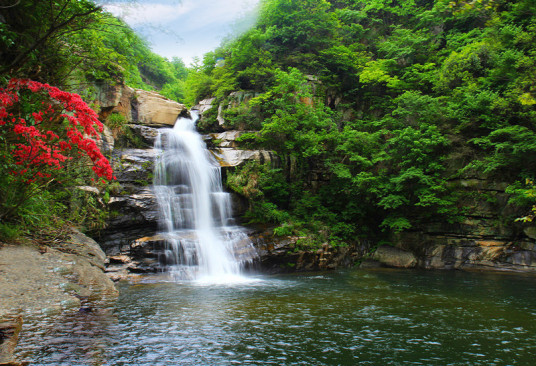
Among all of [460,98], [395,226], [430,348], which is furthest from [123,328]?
[460,98]

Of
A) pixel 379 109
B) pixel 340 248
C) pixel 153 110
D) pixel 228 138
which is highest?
pixel 153 110

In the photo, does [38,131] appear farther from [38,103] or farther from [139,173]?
[139,173]

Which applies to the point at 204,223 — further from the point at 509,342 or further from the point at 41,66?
the point at 509,342

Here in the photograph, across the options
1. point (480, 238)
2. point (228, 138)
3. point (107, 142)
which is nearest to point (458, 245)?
point (480, 238)

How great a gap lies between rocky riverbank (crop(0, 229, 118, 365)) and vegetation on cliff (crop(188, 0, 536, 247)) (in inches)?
356

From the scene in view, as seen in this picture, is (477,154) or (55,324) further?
(477,154)

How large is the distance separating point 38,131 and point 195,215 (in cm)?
897

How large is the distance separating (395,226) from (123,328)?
1319 cm

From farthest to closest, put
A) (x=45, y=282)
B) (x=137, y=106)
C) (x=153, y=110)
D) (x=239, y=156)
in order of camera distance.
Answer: (x=153, y=110), (x=137, y=106), (x=239, y=156), (x=45, y=282)

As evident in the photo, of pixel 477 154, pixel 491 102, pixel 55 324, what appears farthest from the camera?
pixel 477 154

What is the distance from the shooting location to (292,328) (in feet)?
19.7

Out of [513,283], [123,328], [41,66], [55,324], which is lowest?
[513,283]

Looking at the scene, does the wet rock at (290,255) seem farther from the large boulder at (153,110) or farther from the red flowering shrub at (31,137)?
the large boulder at (153,110)

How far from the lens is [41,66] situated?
6.42 metres
